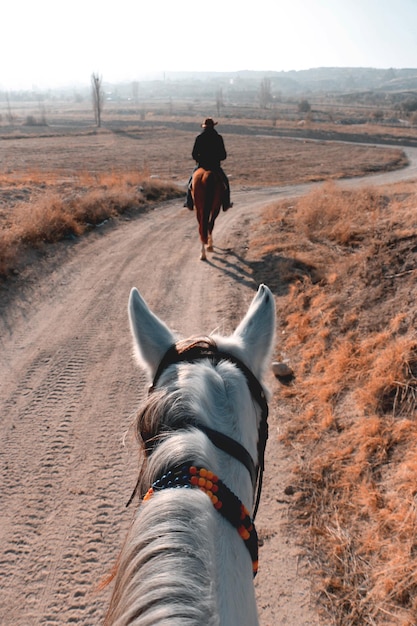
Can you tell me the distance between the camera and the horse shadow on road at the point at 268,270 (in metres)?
7.82

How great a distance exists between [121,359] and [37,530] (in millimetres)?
2594

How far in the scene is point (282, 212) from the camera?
12.8 meters

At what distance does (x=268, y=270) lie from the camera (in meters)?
8.62

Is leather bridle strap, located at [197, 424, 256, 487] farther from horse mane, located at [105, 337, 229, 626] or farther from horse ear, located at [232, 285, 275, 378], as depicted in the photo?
horse ear, located at [232, 285, 275, 378]

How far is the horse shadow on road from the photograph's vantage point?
7.82m

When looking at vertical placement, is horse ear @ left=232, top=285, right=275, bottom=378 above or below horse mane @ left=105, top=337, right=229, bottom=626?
above

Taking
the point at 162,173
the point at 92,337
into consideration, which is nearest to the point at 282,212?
the point at 92,337

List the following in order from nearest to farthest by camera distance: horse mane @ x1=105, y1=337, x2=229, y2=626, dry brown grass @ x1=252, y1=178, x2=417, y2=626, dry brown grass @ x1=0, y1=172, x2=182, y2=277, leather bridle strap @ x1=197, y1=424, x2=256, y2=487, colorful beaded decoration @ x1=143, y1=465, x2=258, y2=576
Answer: horse mane @ x1=105, y1=337, x2=229, y2=626
colorful beaded decoration @ x1=143, y1=465, x2=258, y2=576
leather bridle strap @ x1=197, y1=424, x2=256, y2=487
dry brown grass @ x1=252, y1=178, x2=417, y2=626
dry brown grass @ x1=0, y1=172, x2=182, y2=277

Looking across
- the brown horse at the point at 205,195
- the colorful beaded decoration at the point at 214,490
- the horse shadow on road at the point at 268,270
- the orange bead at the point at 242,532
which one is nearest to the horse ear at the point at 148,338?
the colorful beaded decoration at the point at 214,490

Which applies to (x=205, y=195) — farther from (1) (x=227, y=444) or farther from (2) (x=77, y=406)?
(1) (x=227, y=444)

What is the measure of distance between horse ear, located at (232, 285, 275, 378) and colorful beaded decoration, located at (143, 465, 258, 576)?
0.67 meters

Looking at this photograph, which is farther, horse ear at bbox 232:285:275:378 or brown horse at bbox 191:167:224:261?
brown horse at bbox 191:167:224:261

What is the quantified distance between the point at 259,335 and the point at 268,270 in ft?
22.0

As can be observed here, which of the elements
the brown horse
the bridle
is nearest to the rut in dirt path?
the brown horse
